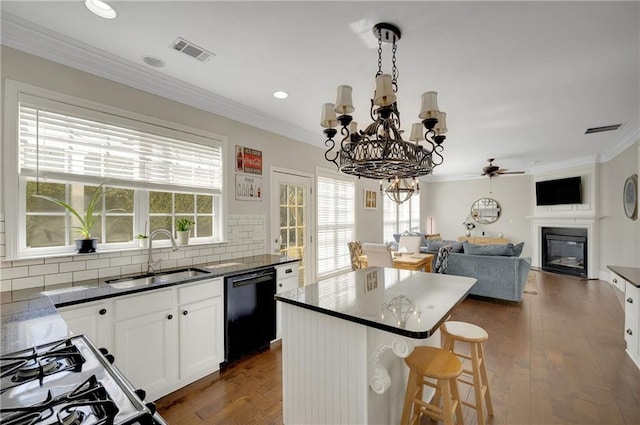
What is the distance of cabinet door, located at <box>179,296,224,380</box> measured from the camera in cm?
233

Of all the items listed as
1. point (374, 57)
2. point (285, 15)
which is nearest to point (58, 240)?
point (285, 15)

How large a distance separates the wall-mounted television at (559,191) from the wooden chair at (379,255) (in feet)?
17.0

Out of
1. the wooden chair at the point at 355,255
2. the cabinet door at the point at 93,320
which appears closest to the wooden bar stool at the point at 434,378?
the cabinet door at the point at 93,320

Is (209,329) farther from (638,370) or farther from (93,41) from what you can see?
(638,370)

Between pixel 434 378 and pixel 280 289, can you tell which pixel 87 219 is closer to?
pixel 280 289

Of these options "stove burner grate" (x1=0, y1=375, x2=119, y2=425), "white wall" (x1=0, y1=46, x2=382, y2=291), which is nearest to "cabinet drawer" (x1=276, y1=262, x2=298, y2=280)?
"white wall" (x1=0, y1=46, x2=382, y2=291)

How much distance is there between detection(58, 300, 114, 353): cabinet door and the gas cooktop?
87cm

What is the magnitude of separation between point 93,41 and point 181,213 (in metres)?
1.53

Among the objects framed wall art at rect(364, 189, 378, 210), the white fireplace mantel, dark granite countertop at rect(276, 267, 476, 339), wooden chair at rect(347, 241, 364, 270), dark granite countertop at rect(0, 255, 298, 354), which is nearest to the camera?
dark granite countertop at rect(0, 255, 298, 354)

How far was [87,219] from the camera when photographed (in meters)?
2.24

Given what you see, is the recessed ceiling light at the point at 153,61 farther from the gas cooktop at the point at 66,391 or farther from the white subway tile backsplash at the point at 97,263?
the gas cooktop at the point at 66,391

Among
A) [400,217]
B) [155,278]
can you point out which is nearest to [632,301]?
[155,278]

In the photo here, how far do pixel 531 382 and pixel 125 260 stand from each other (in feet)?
11.7

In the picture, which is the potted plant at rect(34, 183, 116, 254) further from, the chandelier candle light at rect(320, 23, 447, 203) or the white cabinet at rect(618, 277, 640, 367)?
the white cabinet at rect(618, 277, 640, 367)
